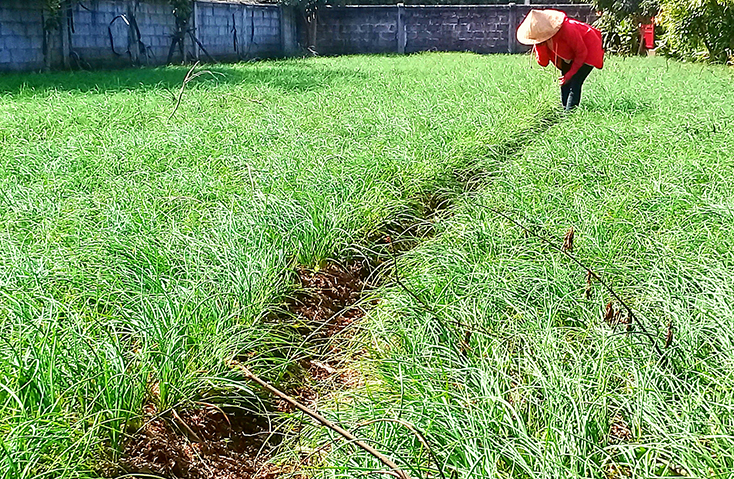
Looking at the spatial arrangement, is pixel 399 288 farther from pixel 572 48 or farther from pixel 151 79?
pixel 151 79

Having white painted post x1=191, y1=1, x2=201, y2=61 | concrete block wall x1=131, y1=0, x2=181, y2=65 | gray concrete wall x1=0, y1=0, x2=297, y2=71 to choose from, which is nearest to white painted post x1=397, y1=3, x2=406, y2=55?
gray concrete wall x1=0, y1=0, x2=297, y2=71

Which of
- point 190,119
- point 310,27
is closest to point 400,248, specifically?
point 190,119

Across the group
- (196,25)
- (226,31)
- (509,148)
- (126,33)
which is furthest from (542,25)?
(226,31)

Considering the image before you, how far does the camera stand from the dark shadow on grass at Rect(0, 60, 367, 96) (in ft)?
30.5

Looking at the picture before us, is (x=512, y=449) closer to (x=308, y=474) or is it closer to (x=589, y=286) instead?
(x=308, y=474)

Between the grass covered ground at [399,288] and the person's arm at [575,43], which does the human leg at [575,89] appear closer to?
the person's arm at [575,43]

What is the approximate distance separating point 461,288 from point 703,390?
1.04 m

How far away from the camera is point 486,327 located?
2.54 metres

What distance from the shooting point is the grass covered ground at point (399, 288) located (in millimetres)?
1902

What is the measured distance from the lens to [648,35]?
1888 cm

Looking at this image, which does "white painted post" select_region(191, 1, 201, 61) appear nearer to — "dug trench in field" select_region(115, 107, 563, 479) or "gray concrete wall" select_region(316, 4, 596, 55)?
"gray concrete wall" select_region(316, 4, 596, 55)

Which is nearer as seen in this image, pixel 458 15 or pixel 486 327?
pixel 486 327

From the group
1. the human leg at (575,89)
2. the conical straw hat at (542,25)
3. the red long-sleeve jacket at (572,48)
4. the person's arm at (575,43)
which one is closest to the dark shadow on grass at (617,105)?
the human leg at (575,89)

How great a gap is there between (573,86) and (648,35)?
42.3ft
